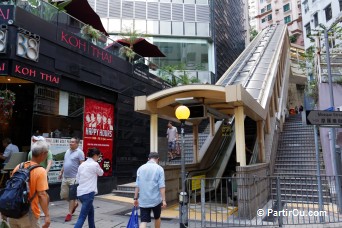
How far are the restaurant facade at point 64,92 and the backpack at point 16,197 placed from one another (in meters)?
5.70

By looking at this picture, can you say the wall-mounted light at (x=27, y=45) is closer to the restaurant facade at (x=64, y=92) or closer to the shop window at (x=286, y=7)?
the restaurant facade at (x=64, y=92)

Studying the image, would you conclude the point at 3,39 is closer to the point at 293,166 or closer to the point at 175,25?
the point at 293,166

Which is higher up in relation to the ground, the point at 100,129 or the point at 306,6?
the point at 306,6

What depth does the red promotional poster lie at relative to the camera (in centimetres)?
1130

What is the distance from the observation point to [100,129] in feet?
39.0

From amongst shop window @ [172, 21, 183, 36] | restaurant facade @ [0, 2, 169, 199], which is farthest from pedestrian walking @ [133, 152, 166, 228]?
shop window @ [172, 21, 183, 36]

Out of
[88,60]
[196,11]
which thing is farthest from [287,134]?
[196,11]

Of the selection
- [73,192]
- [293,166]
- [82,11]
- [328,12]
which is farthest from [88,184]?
[328,12]

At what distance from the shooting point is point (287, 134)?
15.4 metres

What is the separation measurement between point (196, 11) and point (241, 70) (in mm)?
12128

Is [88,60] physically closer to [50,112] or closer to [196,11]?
[50,112]

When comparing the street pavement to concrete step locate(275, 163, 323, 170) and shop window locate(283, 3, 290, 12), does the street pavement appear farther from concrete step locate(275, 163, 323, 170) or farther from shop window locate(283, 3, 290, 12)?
shop window locate(283, 3, 290, 12)

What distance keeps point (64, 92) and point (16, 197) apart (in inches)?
296

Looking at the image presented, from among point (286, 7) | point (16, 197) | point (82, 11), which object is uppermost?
point (286, 7)
